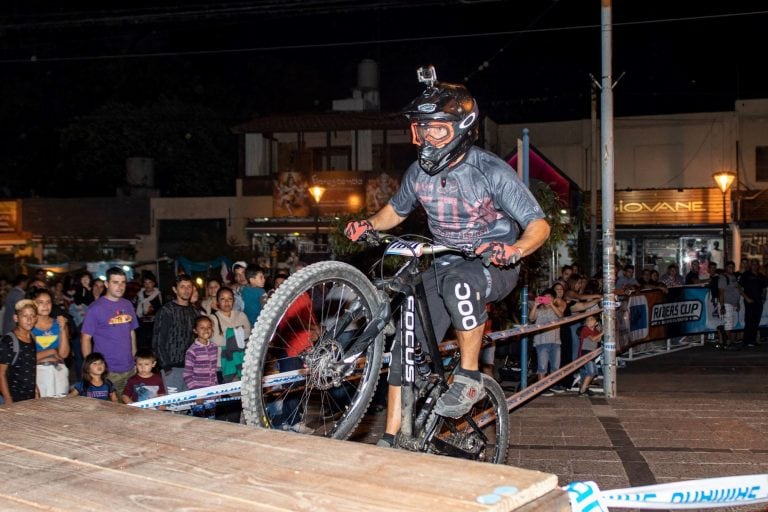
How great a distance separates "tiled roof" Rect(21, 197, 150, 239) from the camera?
101 ft

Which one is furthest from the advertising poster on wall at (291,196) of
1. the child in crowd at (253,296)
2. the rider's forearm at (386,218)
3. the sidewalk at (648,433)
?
the rider's forearm at (386,218)

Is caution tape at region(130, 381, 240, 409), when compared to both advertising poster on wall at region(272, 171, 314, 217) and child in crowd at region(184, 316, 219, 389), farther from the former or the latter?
advertising poster on wall at region(272, 171, 314, 217)

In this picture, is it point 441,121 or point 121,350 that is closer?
point 441,121

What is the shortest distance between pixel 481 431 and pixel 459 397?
805mm

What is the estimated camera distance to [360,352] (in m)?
4.00

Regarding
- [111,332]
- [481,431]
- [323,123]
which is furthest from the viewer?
[323,123]

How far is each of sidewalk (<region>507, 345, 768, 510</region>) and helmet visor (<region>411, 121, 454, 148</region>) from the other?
3175 mm

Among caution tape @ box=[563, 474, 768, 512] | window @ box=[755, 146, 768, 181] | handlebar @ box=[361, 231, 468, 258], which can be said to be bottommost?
caution tape @ box=[563, 474, 768, 512]

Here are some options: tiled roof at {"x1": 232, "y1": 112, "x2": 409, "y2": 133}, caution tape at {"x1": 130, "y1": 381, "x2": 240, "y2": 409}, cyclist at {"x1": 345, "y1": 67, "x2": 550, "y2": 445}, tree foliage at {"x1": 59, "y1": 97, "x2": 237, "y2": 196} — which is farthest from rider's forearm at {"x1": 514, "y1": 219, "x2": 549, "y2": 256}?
tree foliage at {"x1": 59, "y1": 97, "x2": 237, "y2": 196}

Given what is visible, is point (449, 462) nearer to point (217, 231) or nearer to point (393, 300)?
point (393, 300)

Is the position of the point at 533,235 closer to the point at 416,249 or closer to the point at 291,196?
the point at 416,249

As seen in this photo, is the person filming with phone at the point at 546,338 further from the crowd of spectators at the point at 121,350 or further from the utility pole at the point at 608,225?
the crowd of spectators at the point at 121,350

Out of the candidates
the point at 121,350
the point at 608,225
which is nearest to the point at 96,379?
the point at 121,350

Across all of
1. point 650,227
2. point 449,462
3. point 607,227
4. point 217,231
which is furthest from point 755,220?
point 449,462
